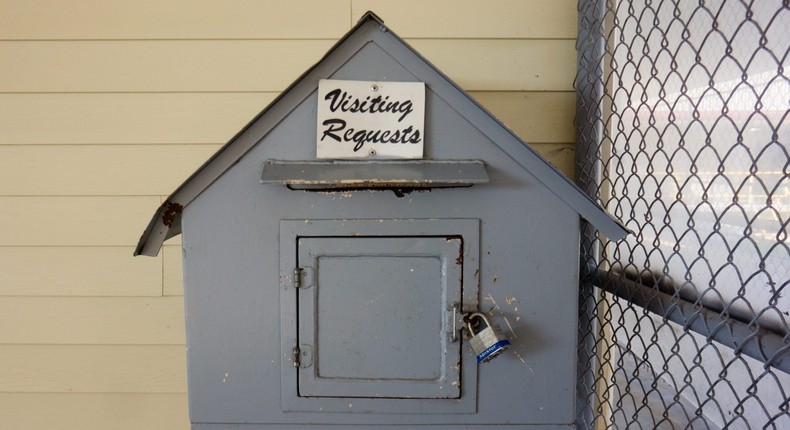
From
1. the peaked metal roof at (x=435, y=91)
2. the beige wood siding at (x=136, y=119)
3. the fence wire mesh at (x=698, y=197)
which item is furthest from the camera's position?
the beige wood siding at (x=136, y=119)

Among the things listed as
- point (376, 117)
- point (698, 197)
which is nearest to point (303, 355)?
point (376, 117)

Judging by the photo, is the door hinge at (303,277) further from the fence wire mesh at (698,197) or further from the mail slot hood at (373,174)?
the fence wire mesh at (698,197)

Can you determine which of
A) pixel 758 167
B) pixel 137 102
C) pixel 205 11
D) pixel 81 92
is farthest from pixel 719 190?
pixel 81 92

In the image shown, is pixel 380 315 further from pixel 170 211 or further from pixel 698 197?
pixel 698 197

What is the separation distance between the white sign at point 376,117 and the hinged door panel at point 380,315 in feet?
0.62

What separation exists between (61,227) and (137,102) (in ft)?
1.69

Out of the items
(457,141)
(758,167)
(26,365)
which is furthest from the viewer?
(26,365)

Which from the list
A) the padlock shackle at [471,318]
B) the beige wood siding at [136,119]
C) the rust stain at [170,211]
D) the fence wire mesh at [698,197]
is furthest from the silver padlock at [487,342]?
the beige wood siding at [136,119]

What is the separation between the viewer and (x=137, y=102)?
66.1 inches

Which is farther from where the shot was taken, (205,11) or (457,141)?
(205,11)

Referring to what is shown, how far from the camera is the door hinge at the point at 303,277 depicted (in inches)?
41.4

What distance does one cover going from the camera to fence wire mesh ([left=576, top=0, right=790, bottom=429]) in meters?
0.89

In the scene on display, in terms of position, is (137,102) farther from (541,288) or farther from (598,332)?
(598,332)

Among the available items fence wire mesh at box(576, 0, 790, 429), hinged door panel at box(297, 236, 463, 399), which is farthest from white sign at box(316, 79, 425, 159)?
fence wire mesh at box(576, 0, 790, 429)
